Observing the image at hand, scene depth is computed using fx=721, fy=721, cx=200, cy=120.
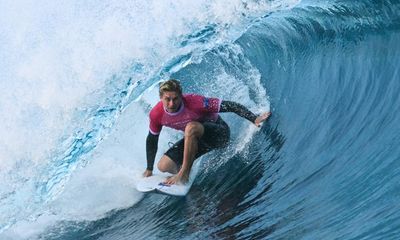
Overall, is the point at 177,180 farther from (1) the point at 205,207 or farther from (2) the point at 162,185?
(1) the point at 205,207

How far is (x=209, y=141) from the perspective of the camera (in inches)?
269

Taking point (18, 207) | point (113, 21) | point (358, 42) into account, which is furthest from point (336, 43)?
point (18, 207)

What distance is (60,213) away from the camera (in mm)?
7203

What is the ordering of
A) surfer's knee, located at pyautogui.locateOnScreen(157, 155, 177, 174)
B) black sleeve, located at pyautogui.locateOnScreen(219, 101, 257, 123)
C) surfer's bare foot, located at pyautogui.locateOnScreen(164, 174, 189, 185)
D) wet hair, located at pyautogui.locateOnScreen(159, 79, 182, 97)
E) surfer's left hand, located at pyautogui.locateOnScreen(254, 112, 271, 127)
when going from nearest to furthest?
1. wet hair, located at pyautogui.locateOnScreen(159, 79, 182, 97)
2. surfer's bare foot, located at pyautogui.locateOnScreen(164, 174, 189, 185)
3. black sleeve, located at pyautogui.locateOnScreen(219, 101, 257, 123)
4. surfer's left hand, located at pyautogui.locateOnScreen(254, 112, 271, 127)
5. surfer's knee, located at pyautogui.locateOnScreen(157, 155, 177, 174)

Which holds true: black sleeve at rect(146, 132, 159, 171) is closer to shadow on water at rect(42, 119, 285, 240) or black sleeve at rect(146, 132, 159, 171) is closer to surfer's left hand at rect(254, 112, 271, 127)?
shadow on water at rect(42, 119, 285, 240)

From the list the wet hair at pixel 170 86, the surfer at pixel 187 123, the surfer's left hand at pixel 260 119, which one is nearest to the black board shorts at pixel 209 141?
the surfer at pixel 187 123

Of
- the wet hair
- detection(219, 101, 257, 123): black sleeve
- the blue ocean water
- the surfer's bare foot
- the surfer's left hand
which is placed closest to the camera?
the blue ocean water

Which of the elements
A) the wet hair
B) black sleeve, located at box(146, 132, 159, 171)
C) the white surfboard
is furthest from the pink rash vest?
the white surfboard

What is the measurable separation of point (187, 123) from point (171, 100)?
40cm

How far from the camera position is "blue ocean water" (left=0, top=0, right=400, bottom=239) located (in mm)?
5316

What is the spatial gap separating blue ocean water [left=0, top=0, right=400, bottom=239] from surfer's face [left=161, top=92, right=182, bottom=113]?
30.3 inches

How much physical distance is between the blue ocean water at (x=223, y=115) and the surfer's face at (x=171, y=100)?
768 mm

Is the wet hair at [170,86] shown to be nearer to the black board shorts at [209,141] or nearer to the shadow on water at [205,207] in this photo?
the black board shorts at [209,141]

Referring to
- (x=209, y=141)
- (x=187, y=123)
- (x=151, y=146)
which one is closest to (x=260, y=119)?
(x=209, y=141)
